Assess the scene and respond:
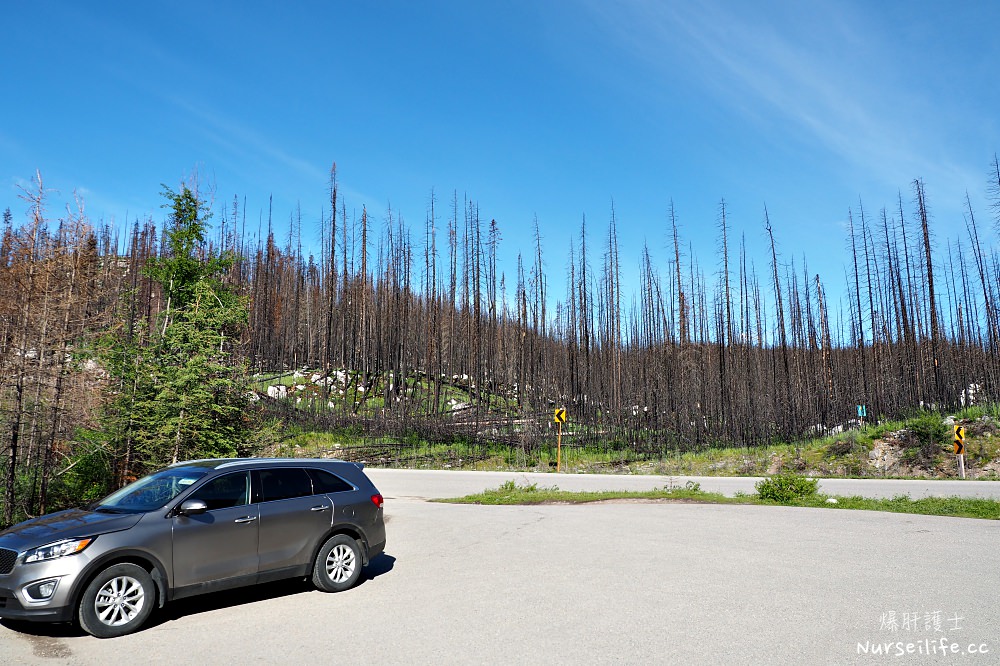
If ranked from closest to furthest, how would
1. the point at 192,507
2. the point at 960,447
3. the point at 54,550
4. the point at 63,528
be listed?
1. the point at 54,550
2. the point at 63,528
3. the point at 192,507
4. the point at 960,447

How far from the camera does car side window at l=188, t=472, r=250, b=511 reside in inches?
262

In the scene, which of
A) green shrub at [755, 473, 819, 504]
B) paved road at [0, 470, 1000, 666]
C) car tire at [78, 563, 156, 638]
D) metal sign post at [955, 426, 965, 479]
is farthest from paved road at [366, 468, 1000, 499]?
car tire at [78, 563, 156, 638]

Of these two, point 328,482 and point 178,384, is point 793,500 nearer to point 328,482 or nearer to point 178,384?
point 328,482

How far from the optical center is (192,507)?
620 centimetres

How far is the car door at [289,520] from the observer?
6887 millimetres

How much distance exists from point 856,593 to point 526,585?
3743mm

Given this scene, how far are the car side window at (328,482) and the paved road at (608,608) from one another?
3.97 feet

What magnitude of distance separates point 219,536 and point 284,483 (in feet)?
3.32

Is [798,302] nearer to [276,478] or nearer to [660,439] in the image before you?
[660,439]

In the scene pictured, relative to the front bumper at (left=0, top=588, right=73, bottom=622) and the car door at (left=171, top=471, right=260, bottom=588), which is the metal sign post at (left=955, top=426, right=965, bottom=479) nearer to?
the car door at (left=171, top=471, right=260, bottom=588)

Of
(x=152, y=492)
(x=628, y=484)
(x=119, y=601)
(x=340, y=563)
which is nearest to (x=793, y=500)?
(x=628, y=484)

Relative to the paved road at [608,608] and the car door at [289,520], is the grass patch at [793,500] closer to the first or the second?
the paved road at [608,608]

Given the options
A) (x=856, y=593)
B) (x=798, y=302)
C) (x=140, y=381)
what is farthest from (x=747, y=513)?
(x=798, y=302)

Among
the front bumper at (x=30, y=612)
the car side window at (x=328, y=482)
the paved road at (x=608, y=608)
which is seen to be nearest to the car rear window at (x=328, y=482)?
the car side window at (x=328, y=482)
